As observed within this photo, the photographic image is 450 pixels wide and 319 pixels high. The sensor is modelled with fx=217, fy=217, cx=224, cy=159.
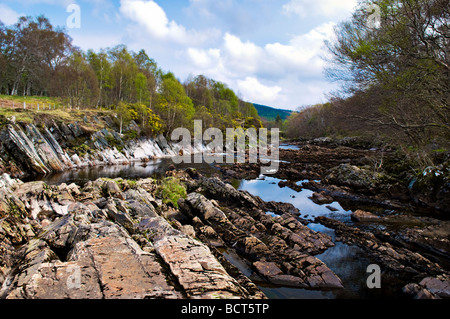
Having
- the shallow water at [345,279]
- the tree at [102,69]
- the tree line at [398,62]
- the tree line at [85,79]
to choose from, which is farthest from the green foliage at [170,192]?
the tree at [102,69]

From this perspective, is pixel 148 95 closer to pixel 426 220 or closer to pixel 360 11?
pixel 360 11

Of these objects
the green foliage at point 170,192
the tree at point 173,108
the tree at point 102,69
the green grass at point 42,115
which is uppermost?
the tree at point 102,69

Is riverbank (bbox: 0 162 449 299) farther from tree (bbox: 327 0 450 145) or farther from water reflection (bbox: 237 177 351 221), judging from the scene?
tree (bbox: 327 0 450 145)

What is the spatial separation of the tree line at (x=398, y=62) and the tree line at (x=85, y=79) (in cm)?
3673

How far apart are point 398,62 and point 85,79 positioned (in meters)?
51.6

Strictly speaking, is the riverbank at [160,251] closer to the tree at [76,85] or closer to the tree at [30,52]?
the tree at [76,85]

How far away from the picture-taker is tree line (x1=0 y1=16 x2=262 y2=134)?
43594 millimetres

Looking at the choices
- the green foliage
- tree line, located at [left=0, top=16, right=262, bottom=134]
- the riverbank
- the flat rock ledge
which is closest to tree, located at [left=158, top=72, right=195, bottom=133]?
tree line, located at [left=0, top=16, right=262, bottom=134]

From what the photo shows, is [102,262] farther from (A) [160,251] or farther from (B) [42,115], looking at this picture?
(B) [42,115]

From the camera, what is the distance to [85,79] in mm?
44469

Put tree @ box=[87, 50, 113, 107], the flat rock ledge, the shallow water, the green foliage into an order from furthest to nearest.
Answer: tree @ box=[87, 50, 113, 107] < the green foliage < the shallow water < the flat rock ledge

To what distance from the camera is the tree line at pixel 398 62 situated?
30.0ft

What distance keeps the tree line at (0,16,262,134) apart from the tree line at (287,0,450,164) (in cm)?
3673
